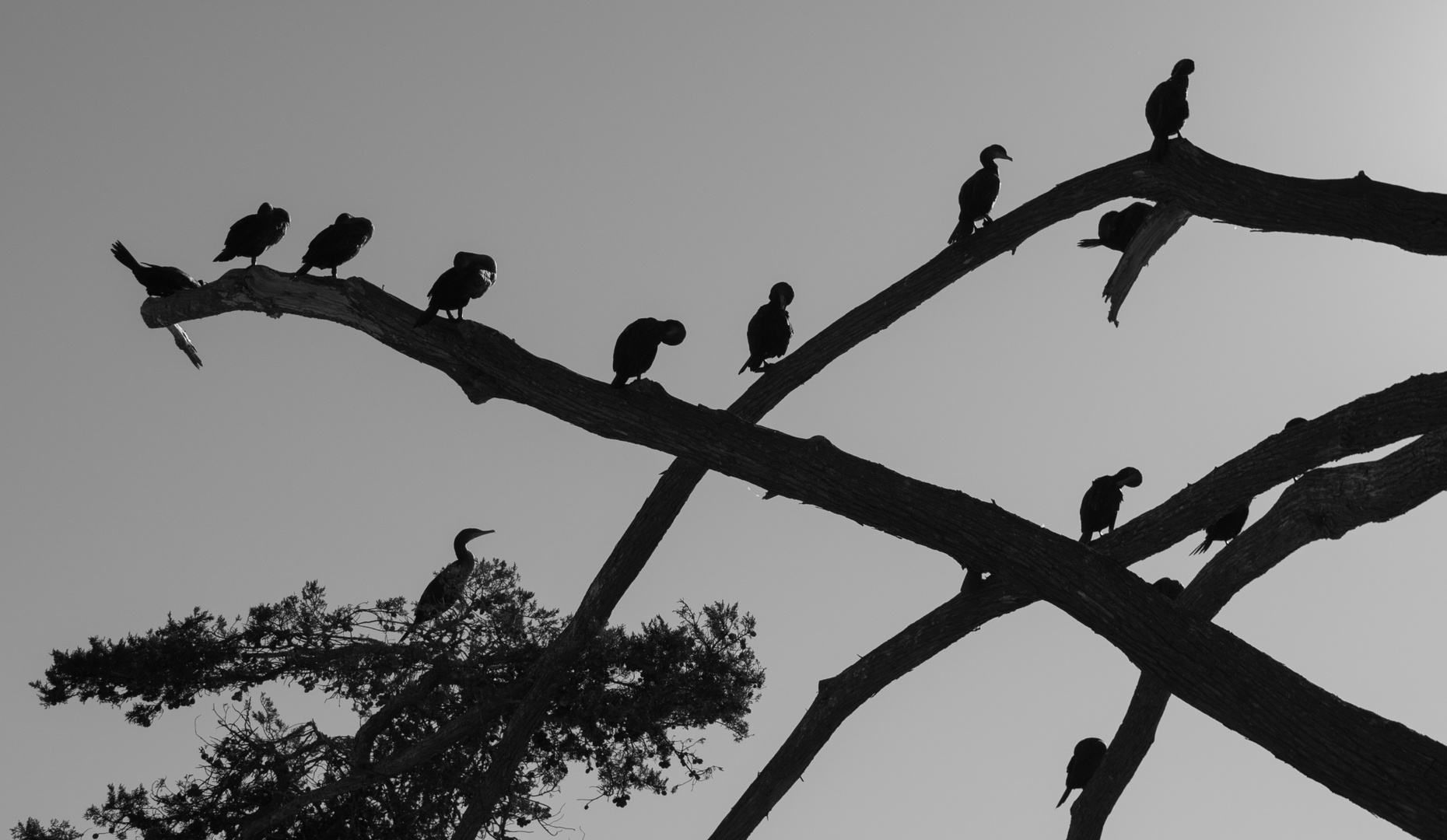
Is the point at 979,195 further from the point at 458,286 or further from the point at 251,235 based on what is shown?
the point at 251,235

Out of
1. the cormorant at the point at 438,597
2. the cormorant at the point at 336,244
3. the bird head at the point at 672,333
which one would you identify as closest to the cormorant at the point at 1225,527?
the bird head at the point at 672,333

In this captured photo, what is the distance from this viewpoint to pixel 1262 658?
222 inches

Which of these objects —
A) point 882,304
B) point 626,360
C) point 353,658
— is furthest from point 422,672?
point 882,304

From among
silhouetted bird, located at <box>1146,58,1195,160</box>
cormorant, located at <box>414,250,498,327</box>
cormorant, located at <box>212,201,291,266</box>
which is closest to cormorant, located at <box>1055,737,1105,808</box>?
silhouetted bird, located at <box>1146,58,1195,160</box>

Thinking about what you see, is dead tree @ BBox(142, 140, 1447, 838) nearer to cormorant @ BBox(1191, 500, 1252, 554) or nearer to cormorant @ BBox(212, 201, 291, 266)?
cormorant @ BBox(212, 201, 291, 266)

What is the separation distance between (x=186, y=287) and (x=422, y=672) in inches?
111

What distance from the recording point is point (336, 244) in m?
8.05

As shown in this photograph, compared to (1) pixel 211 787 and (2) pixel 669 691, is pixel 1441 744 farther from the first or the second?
(1) pixel 211 787

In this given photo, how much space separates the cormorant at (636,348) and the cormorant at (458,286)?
2.67ft

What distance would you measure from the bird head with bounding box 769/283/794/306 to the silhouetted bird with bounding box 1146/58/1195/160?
2.88 metres

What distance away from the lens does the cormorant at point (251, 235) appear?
28.3ft

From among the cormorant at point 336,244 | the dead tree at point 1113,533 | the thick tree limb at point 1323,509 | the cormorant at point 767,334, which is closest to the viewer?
the dead tree at point 1113,533

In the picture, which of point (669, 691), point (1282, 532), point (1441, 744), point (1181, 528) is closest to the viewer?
point (1441, 744)

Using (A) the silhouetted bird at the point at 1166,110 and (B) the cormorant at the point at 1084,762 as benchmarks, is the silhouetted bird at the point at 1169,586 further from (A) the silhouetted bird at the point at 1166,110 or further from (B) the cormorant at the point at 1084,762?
(A) the silhouetted bird at the point at 1166,110
